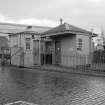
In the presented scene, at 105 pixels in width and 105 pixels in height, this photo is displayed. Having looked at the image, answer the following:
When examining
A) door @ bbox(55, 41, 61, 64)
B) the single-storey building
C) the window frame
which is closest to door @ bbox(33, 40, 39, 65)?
the single-storey building

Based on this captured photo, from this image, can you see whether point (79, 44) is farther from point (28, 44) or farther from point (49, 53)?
point (28, 44)

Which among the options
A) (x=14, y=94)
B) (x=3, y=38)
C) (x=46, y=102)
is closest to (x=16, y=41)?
(x=3, y=38)

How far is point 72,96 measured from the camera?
23.8 ft

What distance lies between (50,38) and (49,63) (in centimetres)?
275

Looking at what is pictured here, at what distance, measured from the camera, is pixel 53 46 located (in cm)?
2059

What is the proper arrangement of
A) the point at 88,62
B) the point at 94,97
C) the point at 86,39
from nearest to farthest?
A: the point at 94,97, the point at 88,62, the point at 86,39

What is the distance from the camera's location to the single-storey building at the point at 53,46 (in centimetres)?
1791

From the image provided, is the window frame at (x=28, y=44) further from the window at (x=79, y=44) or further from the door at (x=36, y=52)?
the window at (x=79, y=44)

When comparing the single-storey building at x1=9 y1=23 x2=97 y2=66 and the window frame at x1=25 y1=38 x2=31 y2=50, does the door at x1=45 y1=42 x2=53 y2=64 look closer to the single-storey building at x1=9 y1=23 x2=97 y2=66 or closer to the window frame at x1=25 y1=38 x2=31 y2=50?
the single-storey building at x1=9 y1=23 x2=97 y2=66

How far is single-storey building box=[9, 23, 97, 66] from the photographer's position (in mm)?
17906

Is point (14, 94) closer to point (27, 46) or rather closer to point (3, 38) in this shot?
point (27, 46)

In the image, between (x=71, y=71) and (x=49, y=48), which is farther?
(x=49, y=48)

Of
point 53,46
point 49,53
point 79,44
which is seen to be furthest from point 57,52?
point 79,44

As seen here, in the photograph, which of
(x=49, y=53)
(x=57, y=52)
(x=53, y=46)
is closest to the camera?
(x=57, y=52)
